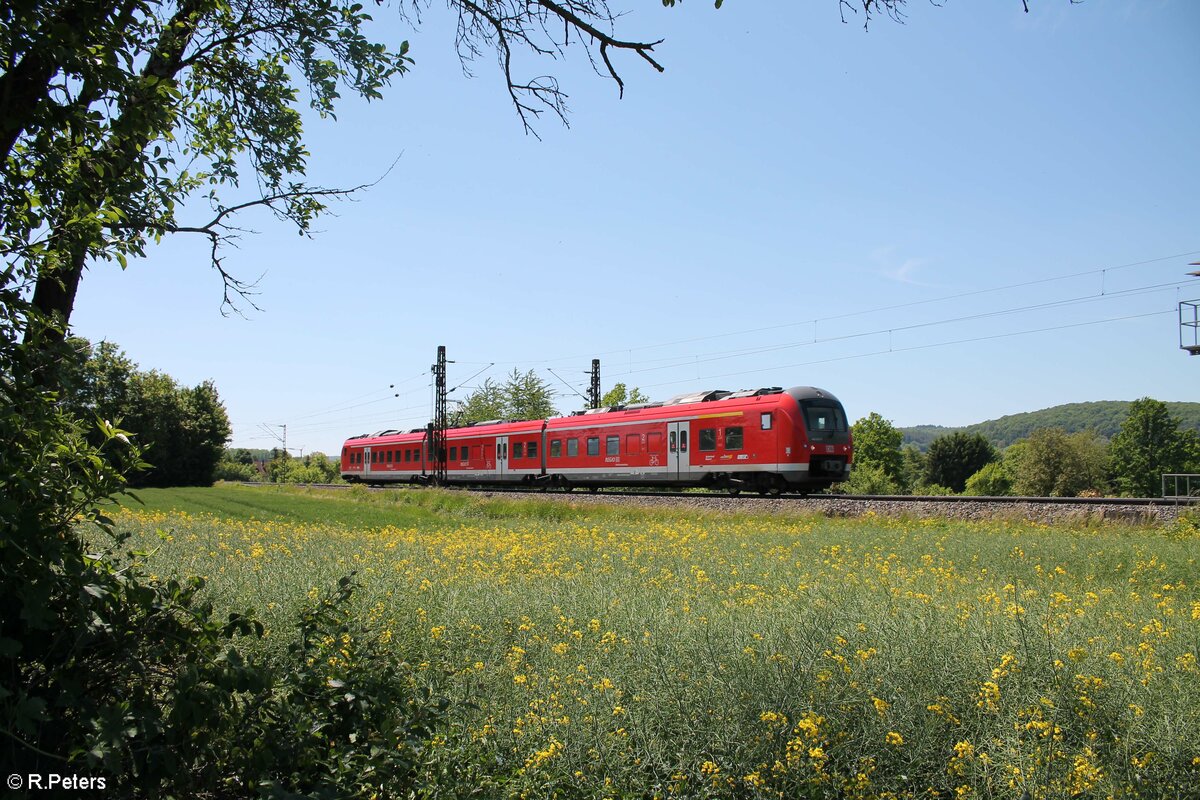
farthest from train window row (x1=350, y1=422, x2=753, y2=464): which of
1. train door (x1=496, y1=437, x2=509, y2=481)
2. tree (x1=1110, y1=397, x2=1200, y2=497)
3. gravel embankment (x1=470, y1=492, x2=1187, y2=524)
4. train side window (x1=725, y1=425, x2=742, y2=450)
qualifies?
tree (x1=1110, y1=397, x2=1200, y2=497)

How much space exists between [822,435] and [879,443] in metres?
69.0

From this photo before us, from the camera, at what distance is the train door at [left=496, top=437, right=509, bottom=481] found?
31.4m

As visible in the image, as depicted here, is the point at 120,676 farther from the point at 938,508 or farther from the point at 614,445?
the point at 614,445

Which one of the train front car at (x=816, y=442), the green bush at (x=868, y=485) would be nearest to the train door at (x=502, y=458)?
the train front car at (x=816, y=442)

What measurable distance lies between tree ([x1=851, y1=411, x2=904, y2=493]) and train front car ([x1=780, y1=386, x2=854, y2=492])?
66.1 meters

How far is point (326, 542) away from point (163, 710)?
7546 mm

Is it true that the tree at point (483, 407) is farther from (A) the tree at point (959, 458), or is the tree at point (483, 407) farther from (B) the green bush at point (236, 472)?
(A) the tree at point (959, 458)

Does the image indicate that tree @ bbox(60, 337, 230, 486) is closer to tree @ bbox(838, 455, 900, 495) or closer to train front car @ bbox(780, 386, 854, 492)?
train front car @ bbox(780, 386, 854, 492)

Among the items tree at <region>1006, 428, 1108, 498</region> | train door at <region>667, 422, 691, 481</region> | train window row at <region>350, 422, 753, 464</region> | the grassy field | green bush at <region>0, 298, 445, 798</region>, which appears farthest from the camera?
tree at <region>1006, 428, 1108, 498</region>

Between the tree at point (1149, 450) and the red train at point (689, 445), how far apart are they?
66943 mm

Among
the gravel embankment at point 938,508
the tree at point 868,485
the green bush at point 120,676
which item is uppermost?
the green bush at point 120,676

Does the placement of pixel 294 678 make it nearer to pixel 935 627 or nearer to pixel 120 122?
pixel 120 122

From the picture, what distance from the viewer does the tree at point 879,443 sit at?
278 feet

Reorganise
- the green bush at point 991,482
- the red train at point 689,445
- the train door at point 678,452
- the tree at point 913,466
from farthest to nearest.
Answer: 1. the tree at point 913,466
2. the green bush at point 991,482
3. the train door at point 678,452
4. the red train at point 689,445
